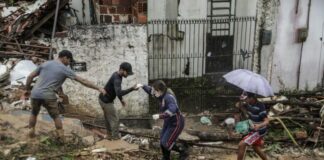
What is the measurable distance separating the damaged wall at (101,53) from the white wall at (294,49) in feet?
11.7

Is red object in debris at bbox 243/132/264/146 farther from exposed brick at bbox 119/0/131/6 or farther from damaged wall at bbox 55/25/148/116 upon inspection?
exposed brick at bbox 119/0/131/6

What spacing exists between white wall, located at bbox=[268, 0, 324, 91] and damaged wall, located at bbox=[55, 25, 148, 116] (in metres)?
3.58

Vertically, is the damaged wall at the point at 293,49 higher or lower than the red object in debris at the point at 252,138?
higher

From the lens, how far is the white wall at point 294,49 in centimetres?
1079

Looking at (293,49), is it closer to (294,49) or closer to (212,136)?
(294,49)

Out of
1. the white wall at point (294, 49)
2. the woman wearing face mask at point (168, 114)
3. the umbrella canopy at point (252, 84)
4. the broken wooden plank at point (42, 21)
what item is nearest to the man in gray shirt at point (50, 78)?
the woman wearing face mask at point (168, 114)

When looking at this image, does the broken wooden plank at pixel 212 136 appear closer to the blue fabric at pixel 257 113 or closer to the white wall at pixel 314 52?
the blue fabric at pixel 257 113

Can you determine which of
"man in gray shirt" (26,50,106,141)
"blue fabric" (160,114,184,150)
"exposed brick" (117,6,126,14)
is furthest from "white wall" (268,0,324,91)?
"man in gray shirt" (26,50,106,141)

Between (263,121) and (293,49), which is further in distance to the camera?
(293,49)

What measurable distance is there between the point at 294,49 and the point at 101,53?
497cm

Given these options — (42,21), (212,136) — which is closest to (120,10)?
(42,21)

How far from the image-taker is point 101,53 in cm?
944

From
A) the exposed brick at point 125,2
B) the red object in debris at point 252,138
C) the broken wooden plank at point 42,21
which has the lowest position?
the red object in debris at point 252,138

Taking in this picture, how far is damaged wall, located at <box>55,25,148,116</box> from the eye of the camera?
9.26 metres
